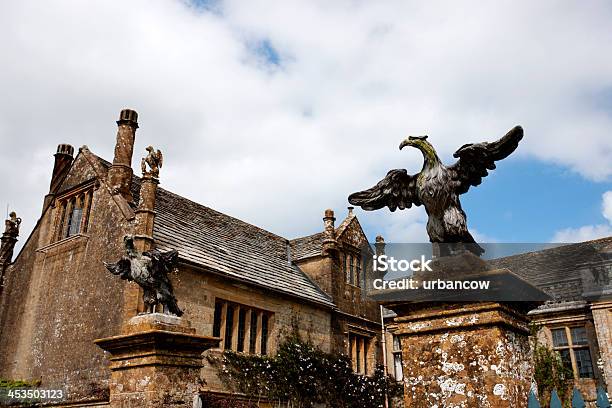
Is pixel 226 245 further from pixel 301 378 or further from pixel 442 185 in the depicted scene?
pixel 442 185

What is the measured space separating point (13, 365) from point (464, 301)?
65.5 feet

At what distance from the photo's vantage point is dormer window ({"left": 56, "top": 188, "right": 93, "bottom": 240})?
19.1 m

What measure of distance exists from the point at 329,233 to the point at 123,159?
922 centimetres

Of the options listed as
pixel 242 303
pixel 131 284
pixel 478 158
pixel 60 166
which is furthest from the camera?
pixel 60 166

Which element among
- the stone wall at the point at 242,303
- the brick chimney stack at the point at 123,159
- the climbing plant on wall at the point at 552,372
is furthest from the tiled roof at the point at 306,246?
the climbing plant on wall at the point at 552,372

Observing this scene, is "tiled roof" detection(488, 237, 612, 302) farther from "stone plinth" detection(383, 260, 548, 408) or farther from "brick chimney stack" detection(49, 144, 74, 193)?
"stone plinth" detection(383, 260, 548, 408)

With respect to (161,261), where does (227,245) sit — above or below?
Answer: above

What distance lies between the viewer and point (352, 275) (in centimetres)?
2445

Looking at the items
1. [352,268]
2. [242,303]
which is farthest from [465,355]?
[352,268]

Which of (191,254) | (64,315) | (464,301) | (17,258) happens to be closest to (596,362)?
(191,254)

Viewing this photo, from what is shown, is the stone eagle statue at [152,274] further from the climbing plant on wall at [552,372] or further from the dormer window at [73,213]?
the climbing plant on wall at [552,372]

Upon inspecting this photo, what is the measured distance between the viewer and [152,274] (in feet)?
23.1

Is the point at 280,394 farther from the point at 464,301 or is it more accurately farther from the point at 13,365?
the point at 464,301

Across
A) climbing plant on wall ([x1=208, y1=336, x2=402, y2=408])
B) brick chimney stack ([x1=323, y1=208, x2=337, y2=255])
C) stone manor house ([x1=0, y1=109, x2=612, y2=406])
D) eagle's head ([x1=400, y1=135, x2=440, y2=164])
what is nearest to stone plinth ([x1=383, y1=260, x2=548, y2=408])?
eagle's head ([x1=400, y1=135, x2=440, y2=164])
